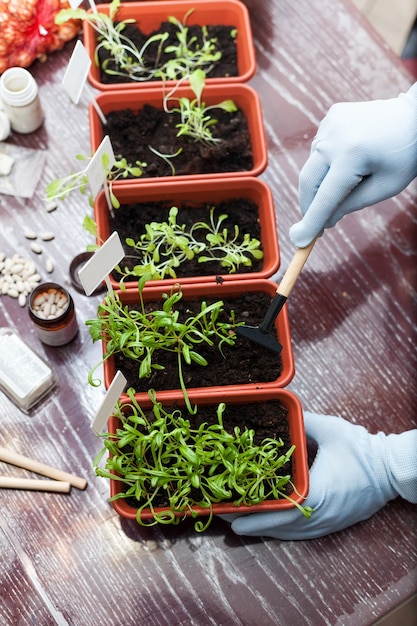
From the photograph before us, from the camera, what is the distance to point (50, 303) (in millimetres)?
1456

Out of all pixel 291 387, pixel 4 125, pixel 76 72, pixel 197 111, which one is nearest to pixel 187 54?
pixel 197 111

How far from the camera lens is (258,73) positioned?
1.80m

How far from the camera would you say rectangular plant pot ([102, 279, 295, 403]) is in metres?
1.35

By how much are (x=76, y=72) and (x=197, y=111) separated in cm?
29

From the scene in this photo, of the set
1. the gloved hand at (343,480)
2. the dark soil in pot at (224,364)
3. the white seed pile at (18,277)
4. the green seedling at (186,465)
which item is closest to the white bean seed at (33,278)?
the white seed pile at (18,277)

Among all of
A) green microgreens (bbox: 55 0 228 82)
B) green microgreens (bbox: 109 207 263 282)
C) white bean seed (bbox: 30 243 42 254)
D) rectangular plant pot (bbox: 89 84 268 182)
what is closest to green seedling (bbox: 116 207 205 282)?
green microgreens (bbox: 109 207 263 282)

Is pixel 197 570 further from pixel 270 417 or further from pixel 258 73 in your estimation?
pixel 258 73

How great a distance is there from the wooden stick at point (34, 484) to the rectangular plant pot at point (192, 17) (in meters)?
0.91

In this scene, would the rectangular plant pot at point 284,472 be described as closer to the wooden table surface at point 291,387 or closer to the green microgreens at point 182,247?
the wooden table surface at point 291,387

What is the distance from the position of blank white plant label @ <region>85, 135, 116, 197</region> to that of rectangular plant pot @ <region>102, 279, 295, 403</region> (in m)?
0.22

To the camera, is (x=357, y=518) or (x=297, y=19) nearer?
(x=357, y=518)

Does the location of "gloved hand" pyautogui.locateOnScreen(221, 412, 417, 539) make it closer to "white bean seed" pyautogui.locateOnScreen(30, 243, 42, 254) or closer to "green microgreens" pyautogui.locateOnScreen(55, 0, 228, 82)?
"white bean seed" pyautogui.locateOnScreen(30, 243, 42, 254)

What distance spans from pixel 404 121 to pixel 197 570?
99cm

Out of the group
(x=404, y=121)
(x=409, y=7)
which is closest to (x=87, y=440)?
(x=404, y=121)
